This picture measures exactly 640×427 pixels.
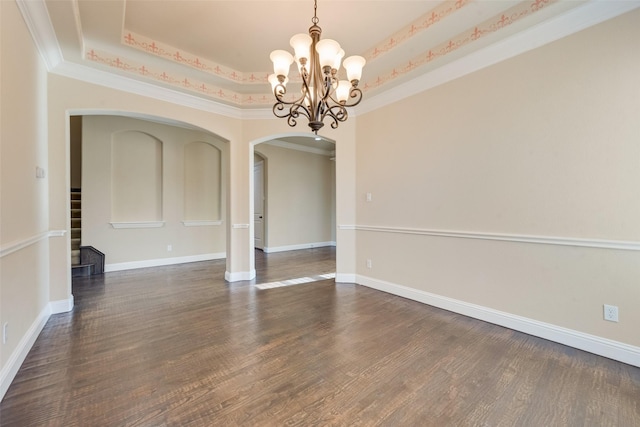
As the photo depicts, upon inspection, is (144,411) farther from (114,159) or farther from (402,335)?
(114,159)

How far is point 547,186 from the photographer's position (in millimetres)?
2441

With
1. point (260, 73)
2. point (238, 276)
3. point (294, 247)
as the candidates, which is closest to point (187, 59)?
point (260, 73)

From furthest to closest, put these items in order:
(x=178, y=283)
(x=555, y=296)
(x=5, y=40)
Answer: (x=178, y=283) < (x=555, y=296) < (x=5, y=40)

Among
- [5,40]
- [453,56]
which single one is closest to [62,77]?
[5,40]

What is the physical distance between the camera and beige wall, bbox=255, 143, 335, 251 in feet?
23.8

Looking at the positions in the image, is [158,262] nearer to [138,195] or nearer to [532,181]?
[138,195]

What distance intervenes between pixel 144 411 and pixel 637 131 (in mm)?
3746

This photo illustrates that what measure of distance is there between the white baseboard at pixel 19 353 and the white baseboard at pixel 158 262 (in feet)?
7.91

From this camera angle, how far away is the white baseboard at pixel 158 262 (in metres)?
4.99

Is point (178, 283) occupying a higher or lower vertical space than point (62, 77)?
lower

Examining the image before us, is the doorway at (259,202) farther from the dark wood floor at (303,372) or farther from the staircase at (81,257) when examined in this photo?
the dark wood floor at (303,372)

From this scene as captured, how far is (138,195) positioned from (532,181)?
19.8ft

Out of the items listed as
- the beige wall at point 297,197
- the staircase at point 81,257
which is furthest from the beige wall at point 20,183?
the beige wall at point 297,197

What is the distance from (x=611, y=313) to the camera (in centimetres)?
215
